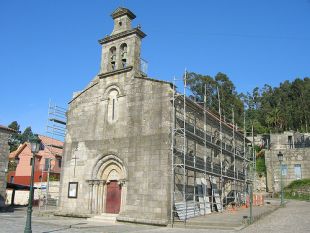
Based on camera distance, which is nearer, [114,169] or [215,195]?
[114,169]

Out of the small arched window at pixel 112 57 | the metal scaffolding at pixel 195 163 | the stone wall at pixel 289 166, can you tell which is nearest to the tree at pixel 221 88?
the stone wall at pixel 289 166

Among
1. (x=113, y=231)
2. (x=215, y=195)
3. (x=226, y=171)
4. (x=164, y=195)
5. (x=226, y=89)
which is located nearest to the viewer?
(x=113, y=231)

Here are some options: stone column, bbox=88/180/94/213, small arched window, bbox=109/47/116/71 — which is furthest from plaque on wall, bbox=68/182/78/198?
small arched window, bbox=109/47/116/71

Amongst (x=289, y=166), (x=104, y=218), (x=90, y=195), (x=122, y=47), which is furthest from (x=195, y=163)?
(x=289, y=166)

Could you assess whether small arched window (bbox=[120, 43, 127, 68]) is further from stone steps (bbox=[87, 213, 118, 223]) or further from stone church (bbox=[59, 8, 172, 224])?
stone steps (bbox=[87, 213, 118, 223])

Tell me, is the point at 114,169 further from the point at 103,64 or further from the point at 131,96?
the point at 103,64

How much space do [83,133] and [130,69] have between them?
5.57 meters

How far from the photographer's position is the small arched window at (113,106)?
2243 cm

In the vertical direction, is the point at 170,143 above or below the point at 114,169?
above

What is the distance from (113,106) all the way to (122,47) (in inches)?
168

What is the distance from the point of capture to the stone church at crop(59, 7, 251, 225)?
19312 millimetres

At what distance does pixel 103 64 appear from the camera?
24188 millimetres

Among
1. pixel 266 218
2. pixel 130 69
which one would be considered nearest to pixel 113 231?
pixel 266 218

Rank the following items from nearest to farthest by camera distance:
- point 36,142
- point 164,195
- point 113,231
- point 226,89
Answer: point 36,142 → point 113,231 → point 164,195 → point 226,89
